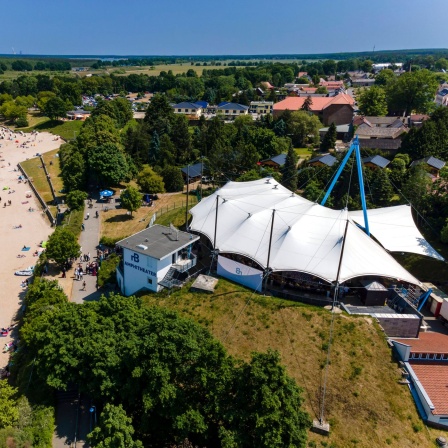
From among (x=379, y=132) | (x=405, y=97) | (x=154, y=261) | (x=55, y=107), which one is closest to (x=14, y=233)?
(x=154, y=261)

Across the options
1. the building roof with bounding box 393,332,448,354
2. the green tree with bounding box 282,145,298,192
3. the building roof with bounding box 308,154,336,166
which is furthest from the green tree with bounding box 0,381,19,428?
the building roof with bounding box 308,154,336,166

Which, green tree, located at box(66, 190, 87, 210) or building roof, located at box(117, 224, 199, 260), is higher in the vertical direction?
building roof, located at box(117, 224, 199, 260)

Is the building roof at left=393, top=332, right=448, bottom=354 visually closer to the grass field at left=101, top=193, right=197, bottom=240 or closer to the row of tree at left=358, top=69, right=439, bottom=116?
the grass field at left=101, top=193, right=197, bottom=240

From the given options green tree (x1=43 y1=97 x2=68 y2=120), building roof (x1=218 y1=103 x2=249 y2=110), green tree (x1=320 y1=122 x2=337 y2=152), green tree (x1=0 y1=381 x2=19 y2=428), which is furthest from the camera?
green tree (x1=43 y1=97 x2=68 y2=120)

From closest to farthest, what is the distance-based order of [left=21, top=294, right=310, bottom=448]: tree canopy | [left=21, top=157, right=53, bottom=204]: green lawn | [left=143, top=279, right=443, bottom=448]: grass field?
1. [left=21, top=294, right=310, bottom=448]: tree canopy
2. [left=143, top=279, right=443, bottom=448]: grass field
3. [left=21, top=157, right=53, bottom=204]: green lawn

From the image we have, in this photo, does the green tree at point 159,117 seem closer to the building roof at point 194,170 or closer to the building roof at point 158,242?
the building roof at point 194,170

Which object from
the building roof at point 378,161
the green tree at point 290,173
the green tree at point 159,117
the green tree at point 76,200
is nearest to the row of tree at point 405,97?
the building roof at point 378,161
